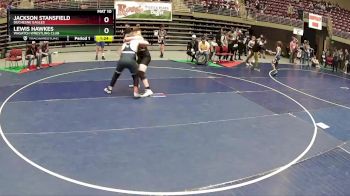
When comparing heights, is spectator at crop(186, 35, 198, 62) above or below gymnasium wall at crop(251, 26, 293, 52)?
below

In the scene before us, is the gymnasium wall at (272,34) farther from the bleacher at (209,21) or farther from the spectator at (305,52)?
the spectator at (305,52)

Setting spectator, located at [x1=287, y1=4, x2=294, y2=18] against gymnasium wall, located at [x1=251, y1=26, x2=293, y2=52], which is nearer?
spectator, located at [x1=287, y1=4, x2=294, y2=18]

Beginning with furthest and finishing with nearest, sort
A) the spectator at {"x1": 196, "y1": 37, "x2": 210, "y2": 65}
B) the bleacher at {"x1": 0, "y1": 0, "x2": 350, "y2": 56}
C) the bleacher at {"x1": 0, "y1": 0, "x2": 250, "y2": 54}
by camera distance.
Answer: the bleacher at {"x1": 0, "y1": 0, "x2": 350, "y2": 56}, the bleacher at {"x1": 0, "y1": 0, "x2": 250, "y2": 54}, the spectator at {"x1": 196, "y1": 37, "x2": 210, "y2": 65}

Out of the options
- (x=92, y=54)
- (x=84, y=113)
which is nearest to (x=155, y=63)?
(x=92, y=54)

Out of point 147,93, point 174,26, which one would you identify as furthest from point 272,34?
point 147,93

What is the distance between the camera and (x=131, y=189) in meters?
8.38

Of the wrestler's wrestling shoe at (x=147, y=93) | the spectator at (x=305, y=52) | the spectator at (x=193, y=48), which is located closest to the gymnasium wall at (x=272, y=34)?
the spectator at (x=305, y=52)

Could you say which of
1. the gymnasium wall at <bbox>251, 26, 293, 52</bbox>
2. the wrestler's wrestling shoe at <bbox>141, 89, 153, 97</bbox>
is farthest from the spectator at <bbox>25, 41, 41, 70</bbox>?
the gymnasium wall at <bbox>251, 26, 293, 52</bbox>
